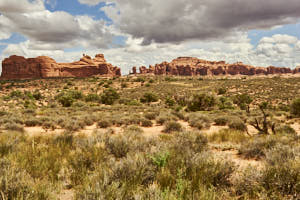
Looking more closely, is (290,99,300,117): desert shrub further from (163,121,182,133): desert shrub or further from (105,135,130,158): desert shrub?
(105,135,130,158): desert shrub

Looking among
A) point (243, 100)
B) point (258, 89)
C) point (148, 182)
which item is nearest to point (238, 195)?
point (148, 182)

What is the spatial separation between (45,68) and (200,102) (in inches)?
5156

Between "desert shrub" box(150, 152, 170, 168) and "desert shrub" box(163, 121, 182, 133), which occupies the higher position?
"desert shrub" box(150, 152, 170, 168)

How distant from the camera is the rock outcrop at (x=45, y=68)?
409 feet

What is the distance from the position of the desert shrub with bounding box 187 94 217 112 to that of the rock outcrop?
4635 inches

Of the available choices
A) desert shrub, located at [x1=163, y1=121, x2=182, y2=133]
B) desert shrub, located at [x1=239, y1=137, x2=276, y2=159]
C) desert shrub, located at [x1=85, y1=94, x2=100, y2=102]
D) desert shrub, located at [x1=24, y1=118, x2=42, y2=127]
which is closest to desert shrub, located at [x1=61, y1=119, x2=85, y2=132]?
desert shrub, located at [x1=24, y1=118, x2=42, y2=127]

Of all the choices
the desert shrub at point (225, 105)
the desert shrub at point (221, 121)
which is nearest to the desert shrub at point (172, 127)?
the desert shrub at point (221, 121)

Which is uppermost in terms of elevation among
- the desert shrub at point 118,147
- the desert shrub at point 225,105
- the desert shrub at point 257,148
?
the desert shrub at point 118,147

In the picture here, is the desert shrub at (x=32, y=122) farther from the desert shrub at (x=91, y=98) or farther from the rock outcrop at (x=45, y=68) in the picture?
the rock outcrop at (x=45, y=68)

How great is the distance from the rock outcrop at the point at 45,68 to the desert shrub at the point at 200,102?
11772 cm

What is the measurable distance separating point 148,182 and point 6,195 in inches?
80.7

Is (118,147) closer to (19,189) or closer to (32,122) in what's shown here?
(19,189)

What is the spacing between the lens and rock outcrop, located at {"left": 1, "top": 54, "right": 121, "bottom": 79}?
125 meters

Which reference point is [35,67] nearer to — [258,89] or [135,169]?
[258,89]
